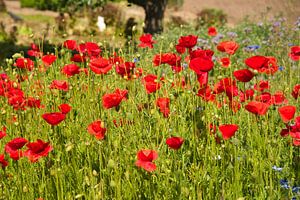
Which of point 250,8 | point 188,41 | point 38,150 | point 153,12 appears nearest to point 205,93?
point 188,41

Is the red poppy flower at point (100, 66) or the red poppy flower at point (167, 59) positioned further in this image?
the red poppy flower at point (167, 59)

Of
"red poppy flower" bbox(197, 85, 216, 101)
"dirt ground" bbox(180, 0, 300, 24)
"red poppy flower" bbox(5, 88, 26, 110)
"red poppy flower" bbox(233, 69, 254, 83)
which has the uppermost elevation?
"red poppy flower" bbox(233, 69, 254, 83)

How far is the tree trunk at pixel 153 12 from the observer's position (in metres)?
12.2

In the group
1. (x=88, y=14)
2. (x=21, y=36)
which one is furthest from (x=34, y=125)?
(x=88, y=14)

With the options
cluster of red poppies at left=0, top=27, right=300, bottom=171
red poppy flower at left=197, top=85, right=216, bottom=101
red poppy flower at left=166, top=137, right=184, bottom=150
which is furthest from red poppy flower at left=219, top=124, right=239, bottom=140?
red poppy flower at left=197, top=85, right=216, bottom=101

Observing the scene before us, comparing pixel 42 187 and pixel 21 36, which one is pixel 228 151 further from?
pixel 21 36

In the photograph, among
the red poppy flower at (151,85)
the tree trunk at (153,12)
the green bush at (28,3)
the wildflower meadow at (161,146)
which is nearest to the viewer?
the wildflower meadow at (161,146)

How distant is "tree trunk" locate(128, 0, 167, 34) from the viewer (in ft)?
40.2

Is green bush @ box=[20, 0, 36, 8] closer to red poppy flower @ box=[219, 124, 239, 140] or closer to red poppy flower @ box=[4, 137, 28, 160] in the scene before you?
red poppy flower @ box=[4, 137, 28, 160]

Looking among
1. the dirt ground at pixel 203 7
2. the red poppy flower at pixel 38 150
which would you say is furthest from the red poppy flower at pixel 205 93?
the dirt ground at pixel 203 7

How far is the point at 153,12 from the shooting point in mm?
12344

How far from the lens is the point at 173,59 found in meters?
3.40

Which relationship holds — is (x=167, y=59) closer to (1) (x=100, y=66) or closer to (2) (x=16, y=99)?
(1) (x=100, y=66)

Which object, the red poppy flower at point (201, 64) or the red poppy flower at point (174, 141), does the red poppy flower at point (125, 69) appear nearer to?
the red poppy flower at point (201, 64)
